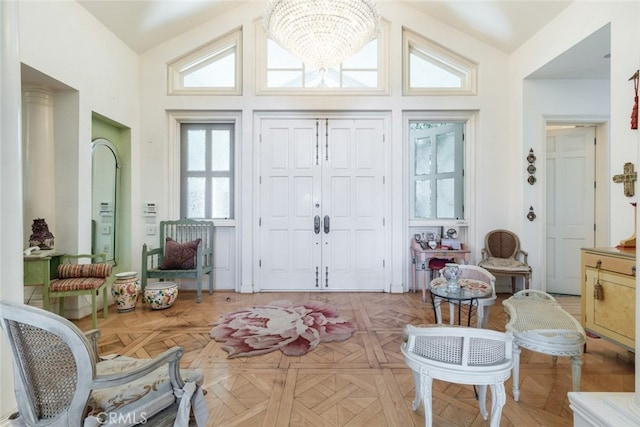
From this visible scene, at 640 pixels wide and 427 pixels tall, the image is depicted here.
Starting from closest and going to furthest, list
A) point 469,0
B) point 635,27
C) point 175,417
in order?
1. point 175,417
2. point 635,27
3. point 469,0

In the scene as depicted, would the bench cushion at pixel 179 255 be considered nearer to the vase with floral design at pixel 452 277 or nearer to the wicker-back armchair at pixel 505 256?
the vase with floral design at pixel 452 277

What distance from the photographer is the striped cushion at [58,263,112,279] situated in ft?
10.1

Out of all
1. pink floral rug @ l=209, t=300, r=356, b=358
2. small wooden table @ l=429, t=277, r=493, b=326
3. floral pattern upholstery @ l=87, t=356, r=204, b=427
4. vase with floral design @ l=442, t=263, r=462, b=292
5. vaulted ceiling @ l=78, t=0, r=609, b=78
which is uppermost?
vaulted ceiling @ l=78, t=0, r=609, b=78

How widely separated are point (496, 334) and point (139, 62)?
5.34 metres

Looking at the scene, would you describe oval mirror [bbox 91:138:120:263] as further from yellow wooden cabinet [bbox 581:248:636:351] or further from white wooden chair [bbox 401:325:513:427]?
yellow wooden cabinet [bbox 581:248:636:351]

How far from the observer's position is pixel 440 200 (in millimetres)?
4699

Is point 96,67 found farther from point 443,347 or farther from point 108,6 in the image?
point 443,347

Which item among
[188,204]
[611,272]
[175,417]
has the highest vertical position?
[188,204]

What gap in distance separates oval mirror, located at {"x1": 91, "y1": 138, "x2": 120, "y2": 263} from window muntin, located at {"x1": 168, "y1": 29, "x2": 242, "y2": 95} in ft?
4.26

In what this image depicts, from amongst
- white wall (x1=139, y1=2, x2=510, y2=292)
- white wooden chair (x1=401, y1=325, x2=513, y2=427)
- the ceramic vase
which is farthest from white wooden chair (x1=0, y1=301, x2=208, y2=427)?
white wall (x1=139, y1=2, x2=510, y2=292)

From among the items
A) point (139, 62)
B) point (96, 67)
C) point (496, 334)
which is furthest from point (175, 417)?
point (139, 62)

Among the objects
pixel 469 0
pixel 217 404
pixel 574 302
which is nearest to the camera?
pixel 217 404

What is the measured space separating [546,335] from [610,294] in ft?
3.16

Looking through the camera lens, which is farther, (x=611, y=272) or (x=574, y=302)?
(x=574, y=302)
